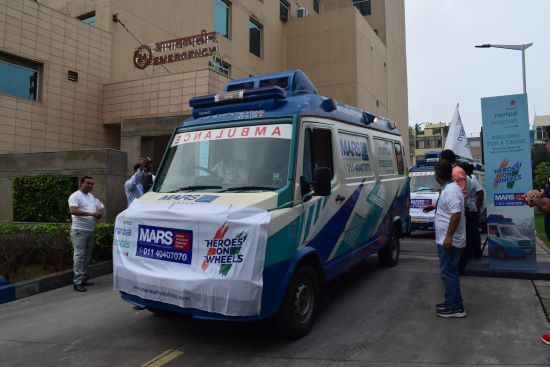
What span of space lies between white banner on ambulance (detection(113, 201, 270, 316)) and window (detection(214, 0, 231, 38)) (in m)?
17.3

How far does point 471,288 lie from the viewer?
254 inches

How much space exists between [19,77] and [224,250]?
40.9 ft

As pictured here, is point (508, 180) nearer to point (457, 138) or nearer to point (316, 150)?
point (457, 138)

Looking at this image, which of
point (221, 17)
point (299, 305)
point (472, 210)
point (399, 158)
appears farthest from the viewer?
point (221, 17)

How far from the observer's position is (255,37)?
23797 millimetres

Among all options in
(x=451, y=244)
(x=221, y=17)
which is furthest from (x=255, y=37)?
(x=451, y=244)

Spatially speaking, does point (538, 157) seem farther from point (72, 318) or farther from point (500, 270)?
point (72, 318)

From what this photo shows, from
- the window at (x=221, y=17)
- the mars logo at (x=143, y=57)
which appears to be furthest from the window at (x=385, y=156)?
the window at (x=221, y=17)

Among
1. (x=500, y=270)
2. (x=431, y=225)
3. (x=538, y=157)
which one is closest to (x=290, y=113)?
(x=500, y=270)

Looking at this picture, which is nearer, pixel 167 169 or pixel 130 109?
pixel 167 169

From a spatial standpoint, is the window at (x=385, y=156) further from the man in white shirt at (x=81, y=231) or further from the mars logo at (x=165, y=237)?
the man in white shirt at (x=81, y=231)

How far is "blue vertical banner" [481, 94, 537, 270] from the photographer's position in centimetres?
688

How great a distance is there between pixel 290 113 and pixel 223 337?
261cm

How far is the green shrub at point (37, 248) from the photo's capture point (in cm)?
717
